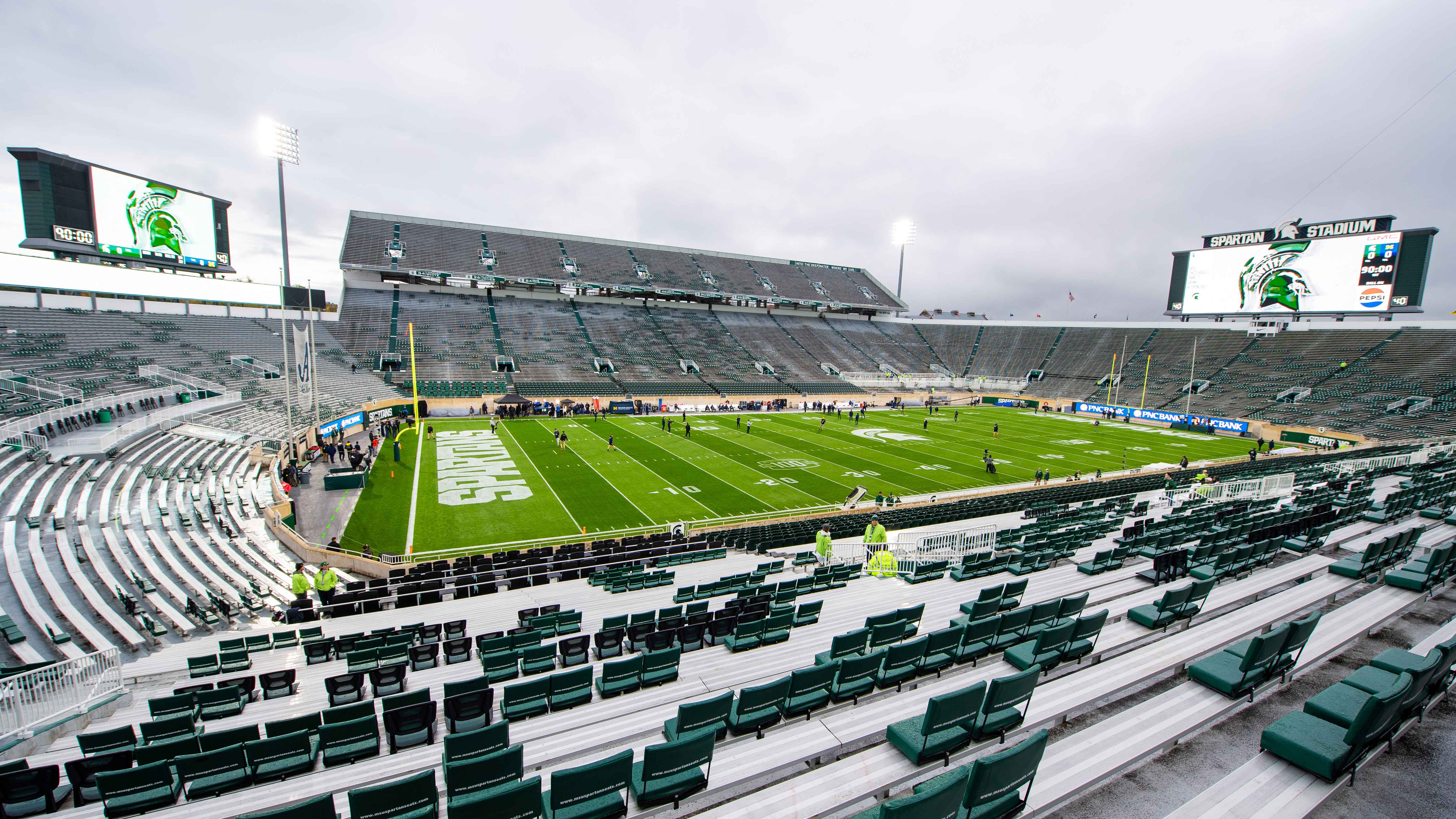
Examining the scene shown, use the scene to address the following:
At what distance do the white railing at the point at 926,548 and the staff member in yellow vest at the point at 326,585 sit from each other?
1106cm

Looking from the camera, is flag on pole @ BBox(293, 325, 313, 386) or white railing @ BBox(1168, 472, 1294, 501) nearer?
white railing @ BBox(1168, 472, 1294, 501)

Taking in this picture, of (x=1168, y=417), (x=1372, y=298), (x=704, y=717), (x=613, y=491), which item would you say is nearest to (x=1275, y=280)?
(x=1372, y=298)

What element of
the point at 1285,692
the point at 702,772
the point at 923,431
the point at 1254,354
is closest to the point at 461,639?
the point at 702,772

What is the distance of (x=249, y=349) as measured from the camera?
39.0 m

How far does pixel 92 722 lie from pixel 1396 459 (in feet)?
122

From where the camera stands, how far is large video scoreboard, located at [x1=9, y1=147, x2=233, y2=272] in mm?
30062

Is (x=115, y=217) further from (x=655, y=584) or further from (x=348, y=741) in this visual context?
(x=348, y=741)

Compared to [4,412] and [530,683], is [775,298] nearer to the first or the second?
[4,412]

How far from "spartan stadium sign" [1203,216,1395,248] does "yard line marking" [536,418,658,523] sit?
184ft

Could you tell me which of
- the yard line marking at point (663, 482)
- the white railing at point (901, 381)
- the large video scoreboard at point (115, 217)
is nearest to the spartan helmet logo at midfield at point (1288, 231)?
the white railing at point (901, 381)

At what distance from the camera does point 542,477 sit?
2642 centimetres

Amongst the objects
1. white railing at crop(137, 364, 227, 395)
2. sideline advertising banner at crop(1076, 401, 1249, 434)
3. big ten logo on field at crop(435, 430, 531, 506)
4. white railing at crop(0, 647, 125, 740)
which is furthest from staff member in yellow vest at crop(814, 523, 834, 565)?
sideline advertising banner at crop(1076, 401, 1249, 434)

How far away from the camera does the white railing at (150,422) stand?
18.4 metres

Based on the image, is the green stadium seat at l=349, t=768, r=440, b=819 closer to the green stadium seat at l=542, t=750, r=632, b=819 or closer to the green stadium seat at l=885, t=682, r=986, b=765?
the green stadium seat at l=542, t=750, r=632, b=819
